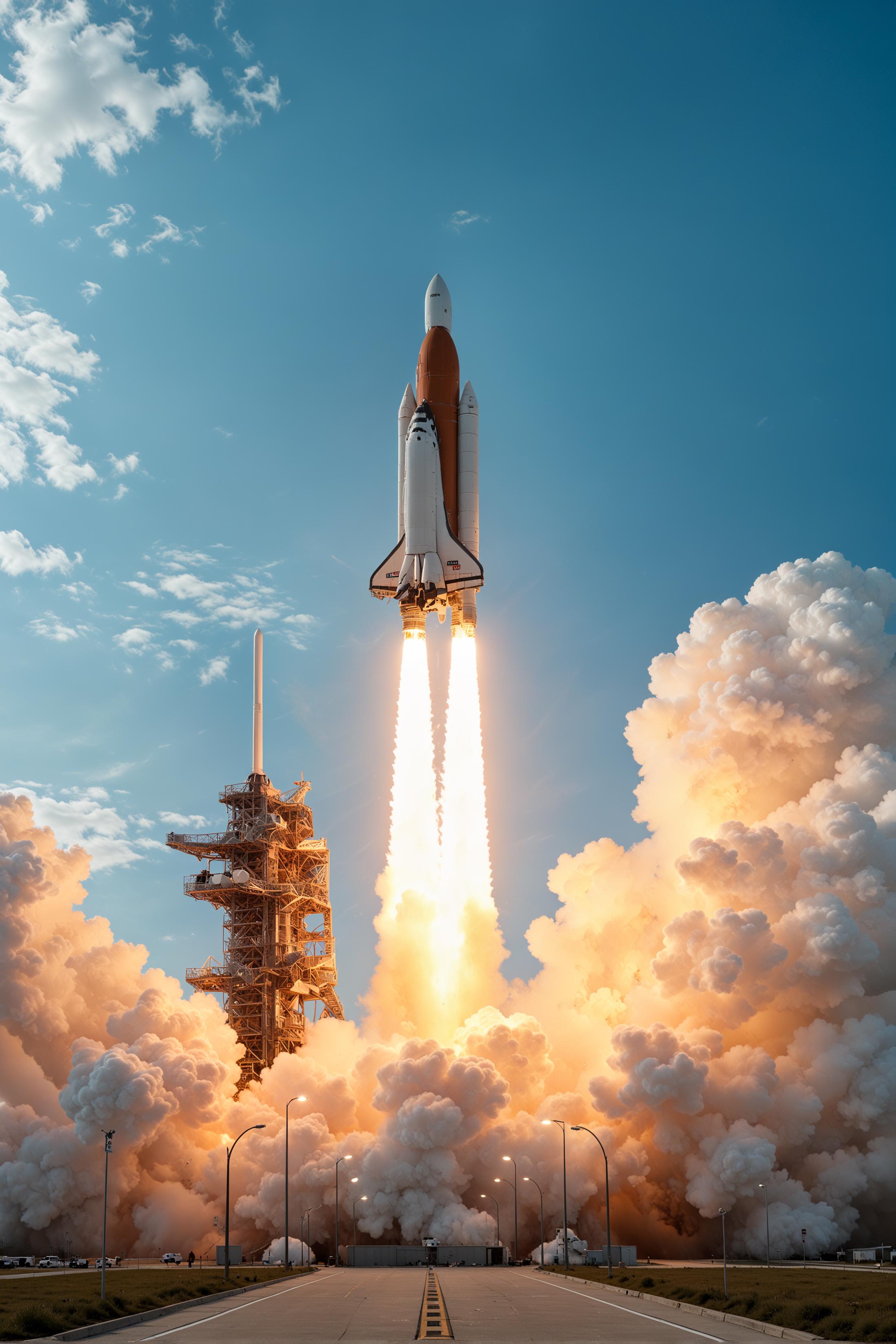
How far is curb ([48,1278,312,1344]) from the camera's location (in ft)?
113

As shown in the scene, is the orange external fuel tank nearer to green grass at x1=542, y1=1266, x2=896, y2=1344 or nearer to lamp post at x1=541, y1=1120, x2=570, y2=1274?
lamp post at x1=541, y1=1120, x2=570, y2=1274

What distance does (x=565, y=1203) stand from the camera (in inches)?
2749

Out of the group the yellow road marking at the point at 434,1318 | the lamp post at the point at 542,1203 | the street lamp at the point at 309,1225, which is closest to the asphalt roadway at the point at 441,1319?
the yellow road marking at the point at 434,1318

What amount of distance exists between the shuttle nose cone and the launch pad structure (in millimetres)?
30017

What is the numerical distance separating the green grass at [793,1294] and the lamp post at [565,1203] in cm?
432

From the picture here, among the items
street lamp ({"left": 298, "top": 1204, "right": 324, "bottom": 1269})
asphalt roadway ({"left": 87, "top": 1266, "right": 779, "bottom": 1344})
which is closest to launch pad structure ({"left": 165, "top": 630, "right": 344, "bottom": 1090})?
street lamp ({"left": 298, "top": 1204, "right": 324, "bottom": 1269})

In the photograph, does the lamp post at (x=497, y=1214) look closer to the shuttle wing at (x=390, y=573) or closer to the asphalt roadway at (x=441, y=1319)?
the asphalt roadway at (x=441, y=1319)

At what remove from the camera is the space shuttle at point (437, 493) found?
79.8 meters

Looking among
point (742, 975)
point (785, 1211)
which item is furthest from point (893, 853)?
point (785, 1211)

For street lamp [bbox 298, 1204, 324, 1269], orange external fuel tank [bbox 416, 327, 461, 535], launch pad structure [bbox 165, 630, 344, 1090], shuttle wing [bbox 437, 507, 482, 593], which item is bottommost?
street lamp [bbox 298, 1204, 324, 1269]

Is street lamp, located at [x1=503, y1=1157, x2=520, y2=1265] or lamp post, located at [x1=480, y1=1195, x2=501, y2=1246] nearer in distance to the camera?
street lamp, located at [x1=503, y1=1157, x2=520, y2=1265]

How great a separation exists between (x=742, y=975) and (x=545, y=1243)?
22.0 m

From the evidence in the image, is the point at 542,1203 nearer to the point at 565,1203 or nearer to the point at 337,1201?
the point at 337,1201

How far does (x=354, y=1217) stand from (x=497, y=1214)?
357 inches
